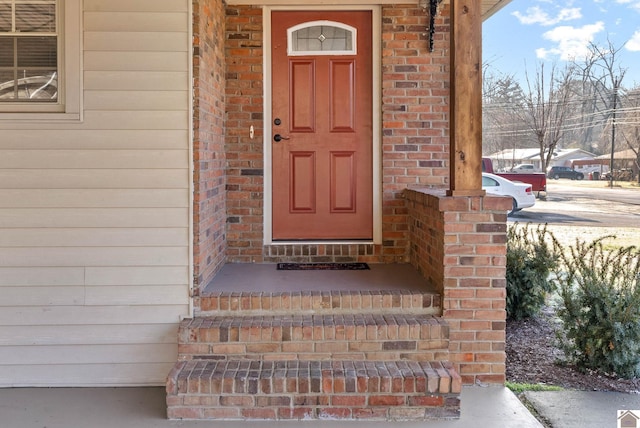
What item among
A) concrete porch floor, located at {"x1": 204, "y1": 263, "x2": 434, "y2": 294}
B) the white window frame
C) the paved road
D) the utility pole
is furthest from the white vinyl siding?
the utility pole

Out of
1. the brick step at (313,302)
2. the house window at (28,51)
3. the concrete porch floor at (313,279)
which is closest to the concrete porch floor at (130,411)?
the brick step at (313,302)

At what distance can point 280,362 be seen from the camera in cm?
290

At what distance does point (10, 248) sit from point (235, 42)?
88.8 inches

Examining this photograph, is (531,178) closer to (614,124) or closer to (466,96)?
(614,124)

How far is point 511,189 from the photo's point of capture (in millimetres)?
8312

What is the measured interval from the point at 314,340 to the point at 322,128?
1951mm

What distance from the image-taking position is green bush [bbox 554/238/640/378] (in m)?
3.31

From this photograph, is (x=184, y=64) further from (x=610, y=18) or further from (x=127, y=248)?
(x=610, y=18)

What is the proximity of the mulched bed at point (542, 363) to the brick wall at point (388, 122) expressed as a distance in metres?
1.16

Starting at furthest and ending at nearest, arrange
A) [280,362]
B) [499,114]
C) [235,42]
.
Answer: [499,114] → [235,42] → [280,362]

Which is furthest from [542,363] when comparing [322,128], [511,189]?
[511,189]

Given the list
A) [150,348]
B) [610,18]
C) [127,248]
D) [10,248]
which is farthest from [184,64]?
[610,18]

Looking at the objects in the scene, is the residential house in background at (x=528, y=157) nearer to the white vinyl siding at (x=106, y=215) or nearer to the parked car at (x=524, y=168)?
the parked car at (x=524, y=168)

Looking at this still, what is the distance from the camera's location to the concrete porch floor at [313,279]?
10.9ft
